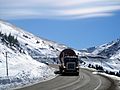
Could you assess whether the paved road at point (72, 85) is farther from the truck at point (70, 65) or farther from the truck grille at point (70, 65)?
the truck grille at point (70, 65)

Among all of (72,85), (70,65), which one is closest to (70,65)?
(70,65)

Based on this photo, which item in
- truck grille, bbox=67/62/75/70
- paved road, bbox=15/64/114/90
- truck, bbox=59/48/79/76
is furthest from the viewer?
truck grille, bbox=67/62/75/70

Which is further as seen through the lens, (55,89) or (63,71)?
(63,71)

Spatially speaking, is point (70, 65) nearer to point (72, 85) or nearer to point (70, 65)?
point (70, 65)

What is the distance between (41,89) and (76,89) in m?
2.88

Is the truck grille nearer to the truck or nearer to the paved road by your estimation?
the truck

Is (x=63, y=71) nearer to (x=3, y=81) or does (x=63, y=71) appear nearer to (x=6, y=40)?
(x=3, y=81)

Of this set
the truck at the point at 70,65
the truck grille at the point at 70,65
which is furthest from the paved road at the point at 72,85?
the truck grille at the point at 70,65

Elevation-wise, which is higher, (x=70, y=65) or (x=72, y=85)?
(x=70, y=65)

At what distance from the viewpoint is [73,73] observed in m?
57.3

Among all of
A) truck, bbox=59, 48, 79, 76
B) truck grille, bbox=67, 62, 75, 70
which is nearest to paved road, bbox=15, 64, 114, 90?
truck, bbox=59, 48, 79, 76

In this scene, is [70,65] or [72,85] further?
[70,65]

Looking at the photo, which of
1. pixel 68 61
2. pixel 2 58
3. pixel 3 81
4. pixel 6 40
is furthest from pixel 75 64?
pixel 6 40

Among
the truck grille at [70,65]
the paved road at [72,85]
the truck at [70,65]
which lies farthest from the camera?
the truck grille at [70,65]
